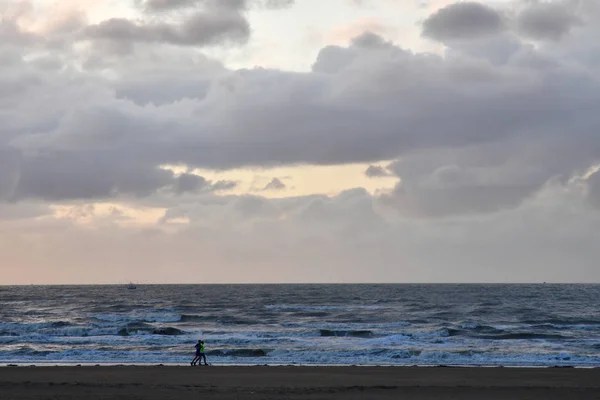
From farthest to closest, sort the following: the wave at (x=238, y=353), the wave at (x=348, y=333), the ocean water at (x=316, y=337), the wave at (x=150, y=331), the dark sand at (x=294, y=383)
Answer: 1. the wave at (x=150, y=331)
2. the wave at (x=348, y=333)
3. the wave at (x=238, y=353)
4. the ocean water at (x=316, y=337)
5. the dark sand at (x=294, y=383)

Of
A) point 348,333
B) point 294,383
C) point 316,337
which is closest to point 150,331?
point 316,337

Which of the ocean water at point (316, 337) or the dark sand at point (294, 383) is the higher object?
the dark sand at point (294, 383)

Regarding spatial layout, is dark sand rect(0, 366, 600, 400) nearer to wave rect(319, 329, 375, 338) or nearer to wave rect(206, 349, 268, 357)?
wave rect(206, 349, 268, 357)

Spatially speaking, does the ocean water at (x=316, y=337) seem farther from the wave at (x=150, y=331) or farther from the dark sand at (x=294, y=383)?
the dark sand at (x=294, y=383)

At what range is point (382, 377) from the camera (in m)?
28.0

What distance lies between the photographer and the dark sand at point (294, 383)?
2292 cm

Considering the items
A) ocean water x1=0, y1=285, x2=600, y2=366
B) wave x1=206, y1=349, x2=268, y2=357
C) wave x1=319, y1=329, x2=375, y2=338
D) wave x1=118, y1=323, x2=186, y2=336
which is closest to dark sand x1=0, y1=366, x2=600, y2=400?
ocean water x1=0, y1=285, x2=600, y2=366

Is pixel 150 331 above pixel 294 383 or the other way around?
the other way around

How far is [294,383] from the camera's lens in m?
25.8

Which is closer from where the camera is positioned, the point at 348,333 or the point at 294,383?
the point at 294,383

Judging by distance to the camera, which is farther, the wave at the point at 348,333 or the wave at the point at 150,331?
the wave at the point at 150,331

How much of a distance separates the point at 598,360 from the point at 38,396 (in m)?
28.1

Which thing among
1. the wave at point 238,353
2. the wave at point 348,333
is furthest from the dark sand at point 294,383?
the wave at point 348,333

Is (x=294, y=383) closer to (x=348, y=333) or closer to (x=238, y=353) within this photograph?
(x=238, y=353)
